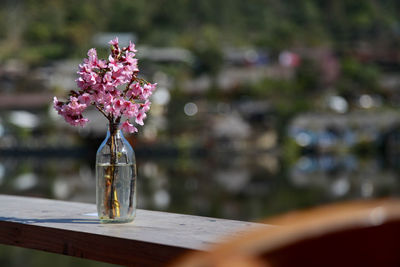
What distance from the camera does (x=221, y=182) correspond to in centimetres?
1892

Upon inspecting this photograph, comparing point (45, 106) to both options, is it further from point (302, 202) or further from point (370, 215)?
point (370, 215)

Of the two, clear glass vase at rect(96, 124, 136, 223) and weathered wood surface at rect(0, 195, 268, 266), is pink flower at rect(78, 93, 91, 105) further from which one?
weathered wood surface at rect(0, 195, 268, 266)

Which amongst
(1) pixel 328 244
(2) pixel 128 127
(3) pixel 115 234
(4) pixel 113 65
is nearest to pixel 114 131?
(2) pixel 128 127

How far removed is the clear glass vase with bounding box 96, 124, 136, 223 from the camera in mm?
1357

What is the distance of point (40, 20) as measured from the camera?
53469mm

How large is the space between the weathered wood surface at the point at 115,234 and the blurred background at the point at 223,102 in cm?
666

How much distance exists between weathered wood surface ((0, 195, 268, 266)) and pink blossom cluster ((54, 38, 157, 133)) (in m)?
Answer: 0.21

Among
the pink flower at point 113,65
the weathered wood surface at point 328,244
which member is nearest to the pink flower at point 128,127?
the pink flower at point 113,65

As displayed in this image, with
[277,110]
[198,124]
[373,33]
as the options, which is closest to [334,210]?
[198,124]

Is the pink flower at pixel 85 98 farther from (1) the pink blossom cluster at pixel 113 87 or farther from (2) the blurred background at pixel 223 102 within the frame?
(2) the blurred background at pixel 223 102

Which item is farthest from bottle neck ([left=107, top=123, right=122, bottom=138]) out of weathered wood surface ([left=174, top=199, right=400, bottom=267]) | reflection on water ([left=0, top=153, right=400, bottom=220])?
reflection on water ([left=0, top=153, right=400, bottom=220])

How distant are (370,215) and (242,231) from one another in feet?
2.82

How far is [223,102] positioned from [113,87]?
36668 mm

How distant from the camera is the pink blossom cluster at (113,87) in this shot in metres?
1.42
